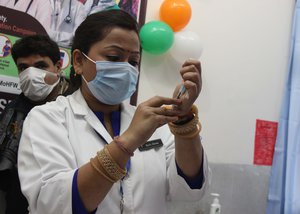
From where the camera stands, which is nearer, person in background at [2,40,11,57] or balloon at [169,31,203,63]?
person in background at [2,40,11,57]

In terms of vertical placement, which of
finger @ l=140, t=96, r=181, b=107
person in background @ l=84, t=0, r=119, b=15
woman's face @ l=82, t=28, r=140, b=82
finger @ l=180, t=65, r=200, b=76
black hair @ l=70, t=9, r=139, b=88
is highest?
person in background @ l=84, t=0, r=119, b=15

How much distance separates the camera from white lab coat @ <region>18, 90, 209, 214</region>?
83 centimetres

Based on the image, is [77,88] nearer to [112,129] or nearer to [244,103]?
[112,129]

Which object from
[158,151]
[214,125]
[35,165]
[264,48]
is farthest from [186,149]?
[264,48]

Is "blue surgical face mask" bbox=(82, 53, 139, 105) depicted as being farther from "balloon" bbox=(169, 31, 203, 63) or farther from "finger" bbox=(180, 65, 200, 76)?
"balloon" bbox=(169, 31, 203, 63)

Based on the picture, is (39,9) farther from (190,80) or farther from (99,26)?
(190,80)

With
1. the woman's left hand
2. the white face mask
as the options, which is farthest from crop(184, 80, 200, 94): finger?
the white face mask

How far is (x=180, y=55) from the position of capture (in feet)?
6.11

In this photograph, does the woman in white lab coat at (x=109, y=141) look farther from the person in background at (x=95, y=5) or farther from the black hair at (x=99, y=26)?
the person in background at (x=95, y=5)

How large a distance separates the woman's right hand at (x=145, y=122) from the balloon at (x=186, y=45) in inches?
40.3

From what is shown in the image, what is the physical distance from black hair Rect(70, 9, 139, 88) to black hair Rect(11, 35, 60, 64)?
36 cm

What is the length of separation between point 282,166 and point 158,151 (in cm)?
140

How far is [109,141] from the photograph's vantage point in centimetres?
100

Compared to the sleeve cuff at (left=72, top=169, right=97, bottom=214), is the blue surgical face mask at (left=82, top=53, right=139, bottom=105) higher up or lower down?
higher up
